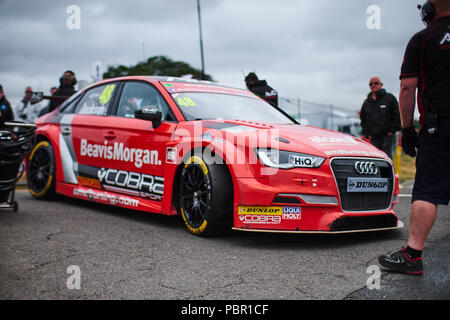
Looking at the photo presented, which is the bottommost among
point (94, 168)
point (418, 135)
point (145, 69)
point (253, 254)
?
point (253, 254)

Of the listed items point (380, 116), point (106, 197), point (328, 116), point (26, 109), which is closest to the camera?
point (106, 197)

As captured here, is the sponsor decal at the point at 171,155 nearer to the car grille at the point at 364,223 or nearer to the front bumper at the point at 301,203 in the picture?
the front bumper at the point at 301,203

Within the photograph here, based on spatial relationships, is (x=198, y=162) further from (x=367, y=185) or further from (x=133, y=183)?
(x=367, y=185)

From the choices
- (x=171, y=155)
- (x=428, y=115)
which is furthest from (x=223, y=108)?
(x=428, y=115)

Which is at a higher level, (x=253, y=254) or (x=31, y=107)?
(x=31, y=107)

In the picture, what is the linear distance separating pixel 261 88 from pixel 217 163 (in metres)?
2.91

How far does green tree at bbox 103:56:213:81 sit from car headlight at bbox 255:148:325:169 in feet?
126

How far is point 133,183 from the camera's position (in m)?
4.70

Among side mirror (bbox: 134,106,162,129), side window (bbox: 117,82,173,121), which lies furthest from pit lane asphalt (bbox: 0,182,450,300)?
side window (bbox: 117,82,173,121)

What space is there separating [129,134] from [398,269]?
9.84 ft

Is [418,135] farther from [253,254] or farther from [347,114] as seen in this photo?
[347,114]

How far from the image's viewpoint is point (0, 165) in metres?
4.66

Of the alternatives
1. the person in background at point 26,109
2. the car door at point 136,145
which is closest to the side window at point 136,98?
the car door at point 136,145
